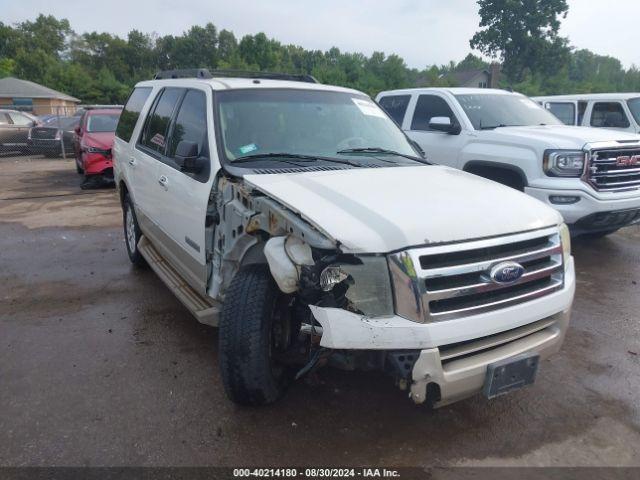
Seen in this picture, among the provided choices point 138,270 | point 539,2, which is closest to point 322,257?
point 138,270

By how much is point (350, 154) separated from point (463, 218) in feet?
4.64

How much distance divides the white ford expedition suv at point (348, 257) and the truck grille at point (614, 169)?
9.08 feet

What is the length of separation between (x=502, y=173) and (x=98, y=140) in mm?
8588

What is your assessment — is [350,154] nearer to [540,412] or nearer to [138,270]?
[540,412]

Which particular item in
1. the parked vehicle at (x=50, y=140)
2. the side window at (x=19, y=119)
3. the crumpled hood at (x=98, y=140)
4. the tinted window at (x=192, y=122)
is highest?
the tinted window at (x=192, y=122)

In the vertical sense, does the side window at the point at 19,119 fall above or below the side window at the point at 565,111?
below

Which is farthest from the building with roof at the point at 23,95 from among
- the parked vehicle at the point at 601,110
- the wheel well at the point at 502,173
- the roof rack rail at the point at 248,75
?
the wheel well at the point at 502,173

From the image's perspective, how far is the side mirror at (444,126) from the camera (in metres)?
6.75

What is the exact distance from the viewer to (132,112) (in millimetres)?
5668

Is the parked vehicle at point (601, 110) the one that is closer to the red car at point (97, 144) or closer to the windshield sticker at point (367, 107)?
the windshield sticker at point (367, 107)

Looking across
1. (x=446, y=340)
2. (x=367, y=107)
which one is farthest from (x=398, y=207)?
(x=367, y=107)

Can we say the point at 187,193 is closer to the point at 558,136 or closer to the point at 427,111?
the point at 558,136

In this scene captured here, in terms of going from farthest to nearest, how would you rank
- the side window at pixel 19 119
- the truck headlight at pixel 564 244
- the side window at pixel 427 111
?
the side window at pixel 19 119, the side window at pixel 427 111, the truck headlight at pixel 564 244

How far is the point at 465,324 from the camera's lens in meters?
2.47
